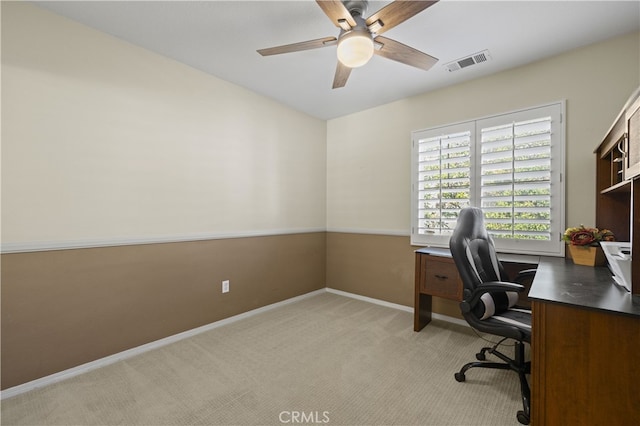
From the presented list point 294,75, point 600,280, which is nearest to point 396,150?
point 294,75

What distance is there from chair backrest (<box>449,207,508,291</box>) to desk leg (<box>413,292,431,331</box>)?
84cm

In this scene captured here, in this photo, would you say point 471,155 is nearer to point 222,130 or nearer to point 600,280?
point 600,280

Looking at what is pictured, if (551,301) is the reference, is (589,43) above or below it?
above

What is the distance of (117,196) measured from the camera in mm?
2324

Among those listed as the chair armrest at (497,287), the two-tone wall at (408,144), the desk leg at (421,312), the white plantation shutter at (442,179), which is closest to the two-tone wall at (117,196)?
the two-tone wall at (408,144)

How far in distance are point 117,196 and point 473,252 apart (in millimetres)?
2827

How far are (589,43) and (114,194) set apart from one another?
160 inches

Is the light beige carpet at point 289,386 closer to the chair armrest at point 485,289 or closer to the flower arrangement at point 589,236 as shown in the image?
the chair armrest at point 485,289

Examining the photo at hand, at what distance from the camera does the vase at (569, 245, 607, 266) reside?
2020 millimetres

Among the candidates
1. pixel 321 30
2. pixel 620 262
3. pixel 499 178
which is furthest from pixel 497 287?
pixel 321 30

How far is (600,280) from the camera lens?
1.61m

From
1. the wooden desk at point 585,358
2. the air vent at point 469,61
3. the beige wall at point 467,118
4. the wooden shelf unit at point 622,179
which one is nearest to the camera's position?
the wooden desk at point 585,358

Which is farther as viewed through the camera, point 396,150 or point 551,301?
point 396,150

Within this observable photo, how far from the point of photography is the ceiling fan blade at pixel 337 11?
5.11ft
